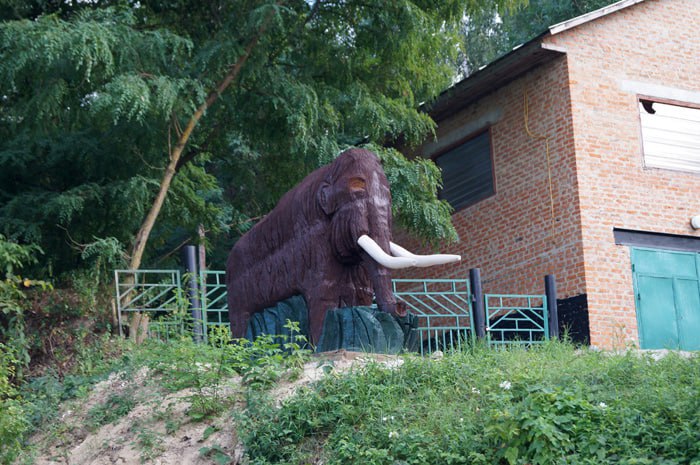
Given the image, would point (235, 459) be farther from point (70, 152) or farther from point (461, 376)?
point (70, 152)

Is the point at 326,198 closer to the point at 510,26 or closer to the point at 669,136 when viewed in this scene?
the point at 669,136

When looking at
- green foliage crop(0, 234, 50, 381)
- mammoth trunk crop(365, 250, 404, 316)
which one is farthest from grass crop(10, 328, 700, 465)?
green foliage crop(0, 234, 50, 381)

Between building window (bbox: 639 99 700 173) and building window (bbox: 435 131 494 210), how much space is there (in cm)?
231

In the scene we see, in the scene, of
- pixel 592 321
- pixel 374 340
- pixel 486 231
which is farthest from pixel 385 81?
pixel 374 340

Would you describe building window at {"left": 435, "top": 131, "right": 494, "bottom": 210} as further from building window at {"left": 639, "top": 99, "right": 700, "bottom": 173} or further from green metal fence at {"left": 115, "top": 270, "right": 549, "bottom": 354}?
building window at {"left": 639, "top": 99, "right": 700, "bottom": 173}

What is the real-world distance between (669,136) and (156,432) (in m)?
9.86

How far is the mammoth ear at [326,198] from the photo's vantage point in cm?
927

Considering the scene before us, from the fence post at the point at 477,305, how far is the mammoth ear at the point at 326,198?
11.7 feet

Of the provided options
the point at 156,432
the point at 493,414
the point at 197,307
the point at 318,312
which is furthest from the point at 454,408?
the point at 197,307

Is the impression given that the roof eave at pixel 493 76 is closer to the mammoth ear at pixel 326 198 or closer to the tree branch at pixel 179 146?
the tree branch at pixel 179 146

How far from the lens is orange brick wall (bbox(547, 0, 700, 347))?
1434 cm

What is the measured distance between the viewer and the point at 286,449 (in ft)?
24.8

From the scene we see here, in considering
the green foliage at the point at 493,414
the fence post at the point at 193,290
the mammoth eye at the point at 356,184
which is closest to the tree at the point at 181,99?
the fence post at the point at 193,290

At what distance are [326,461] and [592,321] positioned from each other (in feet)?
24.6
